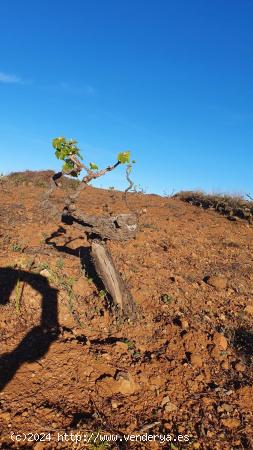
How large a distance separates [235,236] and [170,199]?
5.02 m

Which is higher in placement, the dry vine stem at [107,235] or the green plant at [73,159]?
the green plant at [73,159]

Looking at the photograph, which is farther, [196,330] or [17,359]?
[196,330]

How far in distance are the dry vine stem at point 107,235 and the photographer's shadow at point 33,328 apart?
3.26 ft

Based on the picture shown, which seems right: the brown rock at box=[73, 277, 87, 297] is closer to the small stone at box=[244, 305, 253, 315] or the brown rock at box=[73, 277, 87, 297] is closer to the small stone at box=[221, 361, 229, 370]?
the small stone at box=[221, 361, 229, 370]

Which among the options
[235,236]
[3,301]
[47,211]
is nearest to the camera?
[3,301]

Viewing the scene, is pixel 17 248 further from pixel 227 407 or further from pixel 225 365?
pixel 227 407

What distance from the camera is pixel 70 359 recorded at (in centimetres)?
462

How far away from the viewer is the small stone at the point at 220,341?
5.21m

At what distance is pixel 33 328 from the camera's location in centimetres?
533

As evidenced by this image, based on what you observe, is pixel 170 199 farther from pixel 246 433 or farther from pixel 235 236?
pixel 246 433

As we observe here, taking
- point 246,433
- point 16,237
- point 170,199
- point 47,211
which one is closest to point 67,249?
point 16,237

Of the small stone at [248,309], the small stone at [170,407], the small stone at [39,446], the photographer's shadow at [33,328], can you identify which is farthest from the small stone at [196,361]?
the small stone at [39,446]

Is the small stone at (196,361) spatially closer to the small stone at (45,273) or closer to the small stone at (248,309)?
the small stone at (248,309)

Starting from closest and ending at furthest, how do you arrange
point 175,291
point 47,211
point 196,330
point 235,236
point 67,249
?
point 196,330
point 175,291
point 67,249
point 47,211
point 235,236
